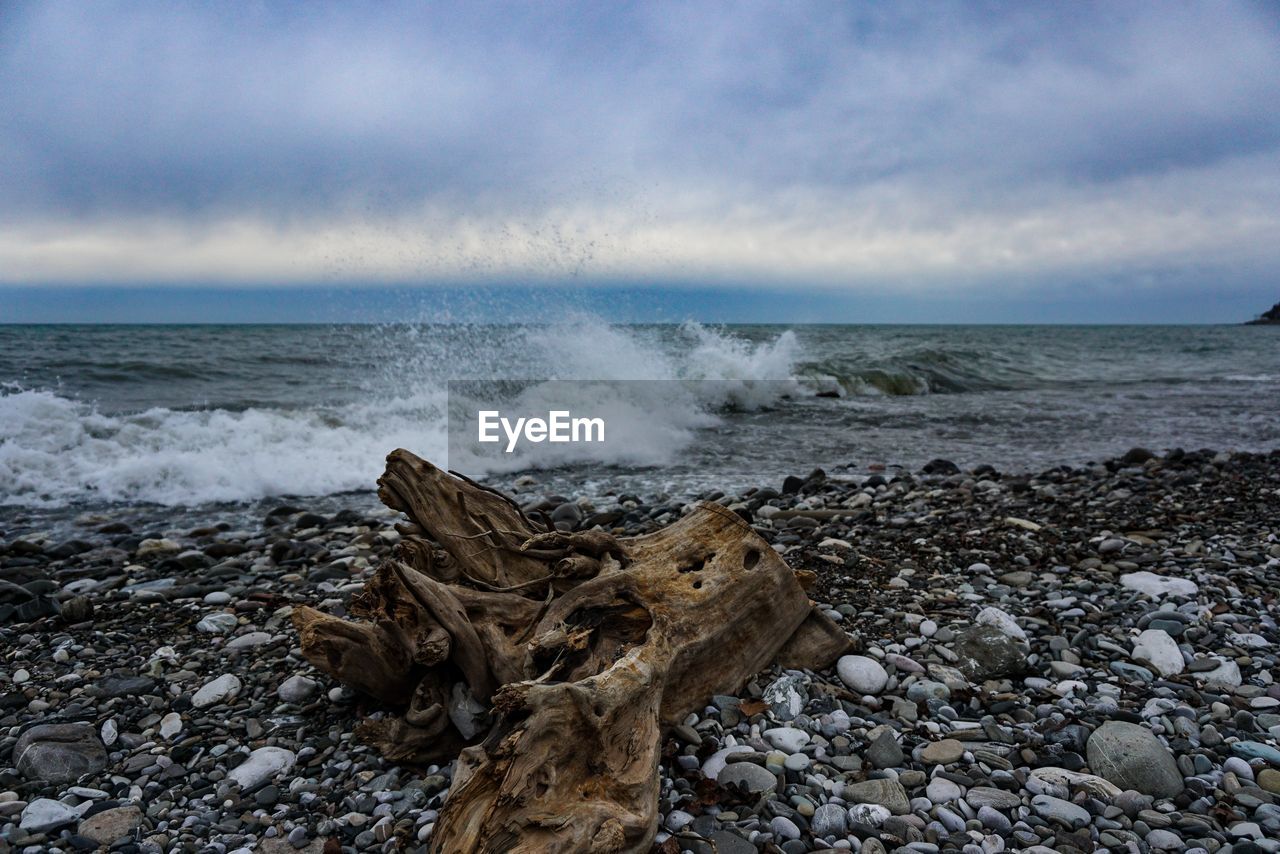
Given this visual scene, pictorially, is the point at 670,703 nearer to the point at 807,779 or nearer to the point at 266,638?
the point at 807,779

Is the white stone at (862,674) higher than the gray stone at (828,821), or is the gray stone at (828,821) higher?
the white stone at (862,674)

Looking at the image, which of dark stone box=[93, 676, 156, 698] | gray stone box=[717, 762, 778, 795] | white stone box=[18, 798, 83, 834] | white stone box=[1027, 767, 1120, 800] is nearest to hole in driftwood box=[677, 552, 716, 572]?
gray stone box=[717, 762, 778, 795]

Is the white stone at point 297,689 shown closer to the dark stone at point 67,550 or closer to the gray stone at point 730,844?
the gray stone at point 730,844

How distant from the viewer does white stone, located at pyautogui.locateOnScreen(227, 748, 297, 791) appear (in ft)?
9.18

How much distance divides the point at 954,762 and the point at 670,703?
110 cm

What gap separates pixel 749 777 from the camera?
2703mm

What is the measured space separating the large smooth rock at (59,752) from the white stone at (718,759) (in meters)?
2.36

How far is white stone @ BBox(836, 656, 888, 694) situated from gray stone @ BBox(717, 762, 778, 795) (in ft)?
2.61

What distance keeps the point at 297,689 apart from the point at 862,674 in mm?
2580

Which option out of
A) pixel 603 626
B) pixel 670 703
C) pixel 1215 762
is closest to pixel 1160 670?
pixel 1215 762

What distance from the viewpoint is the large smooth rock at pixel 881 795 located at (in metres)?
2.56

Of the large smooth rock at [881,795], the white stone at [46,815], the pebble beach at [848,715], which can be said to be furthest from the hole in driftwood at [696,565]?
the white stone at [46,815]

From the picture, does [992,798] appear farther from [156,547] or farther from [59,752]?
[156,547]

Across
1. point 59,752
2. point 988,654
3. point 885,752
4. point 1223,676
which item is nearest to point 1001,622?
point 988,654
